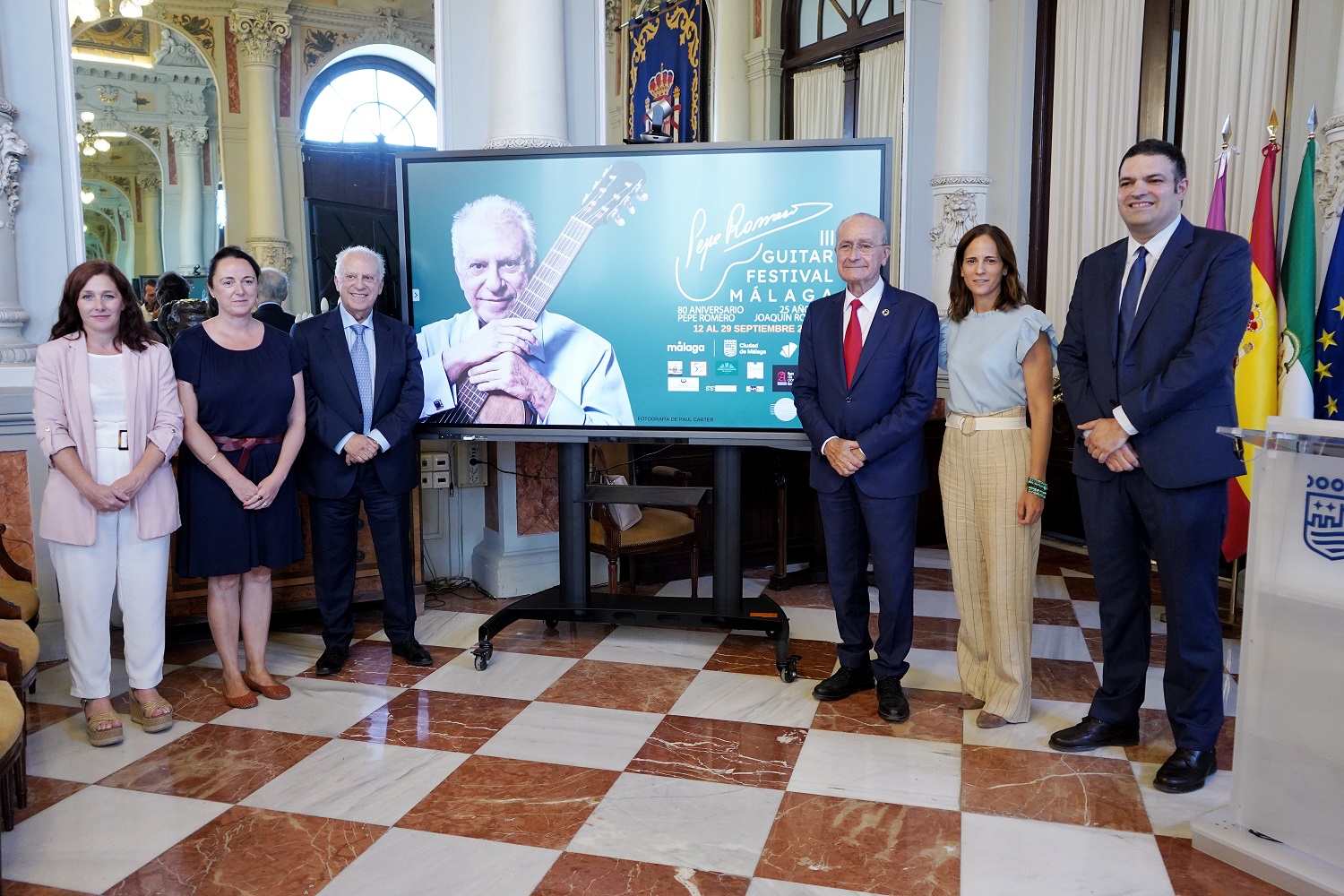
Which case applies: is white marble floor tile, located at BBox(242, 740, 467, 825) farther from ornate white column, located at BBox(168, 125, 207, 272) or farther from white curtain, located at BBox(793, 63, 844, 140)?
white curtain, located at BBox(793, 63, 844, 140)

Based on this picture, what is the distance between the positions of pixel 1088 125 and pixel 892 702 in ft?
12.9

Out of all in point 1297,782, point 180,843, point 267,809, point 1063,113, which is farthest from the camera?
point 1063,113

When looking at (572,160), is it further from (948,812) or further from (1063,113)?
(1063,113)

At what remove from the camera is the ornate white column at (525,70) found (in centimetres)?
419

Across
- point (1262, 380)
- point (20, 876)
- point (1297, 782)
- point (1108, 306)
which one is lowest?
point (20, 876)

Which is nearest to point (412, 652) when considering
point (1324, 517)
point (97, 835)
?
point (97, 835)

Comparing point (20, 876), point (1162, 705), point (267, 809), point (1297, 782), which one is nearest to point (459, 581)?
point (267, 809)

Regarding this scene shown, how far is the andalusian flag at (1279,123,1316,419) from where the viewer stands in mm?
3795

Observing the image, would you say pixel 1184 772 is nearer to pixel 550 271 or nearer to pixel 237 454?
pixel 550 271

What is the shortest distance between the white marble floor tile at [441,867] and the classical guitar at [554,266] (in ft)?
5.73

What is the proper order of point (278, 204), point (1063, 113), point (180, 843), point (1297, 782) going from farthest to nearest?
point (1063, 113) → point (278, 204) → point (180, 843) → point (1297, 782)

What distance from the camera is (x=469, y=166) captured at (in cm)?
376

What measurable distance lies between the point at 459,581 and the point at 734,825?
261 cm

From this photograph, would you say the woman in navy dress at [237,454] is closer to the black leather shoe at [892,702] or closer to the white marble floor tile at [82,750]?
the white marble floor tile at [82,750]
